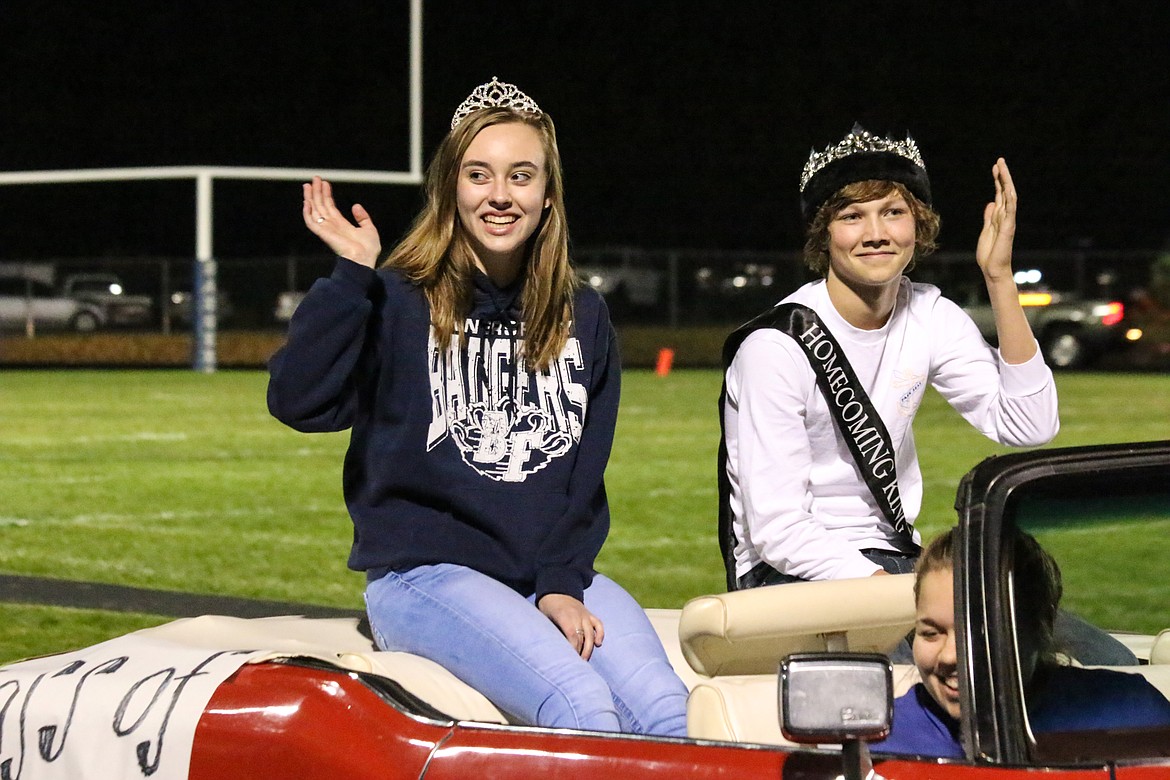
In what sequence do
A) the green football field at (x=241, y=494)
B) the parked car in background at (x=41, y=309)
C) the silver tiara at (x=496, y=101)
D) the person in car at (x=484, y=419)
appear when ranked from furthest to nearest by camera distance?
the parked car in background at (x=41, y=309) < the green football field at (x=241, y=494) < the silver tiara at (x=496, y=101) < the person in car at (x=484, y=419)

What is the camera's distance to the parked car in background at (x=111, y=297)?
111 ft

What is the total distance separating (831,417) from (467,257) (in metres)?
0.87

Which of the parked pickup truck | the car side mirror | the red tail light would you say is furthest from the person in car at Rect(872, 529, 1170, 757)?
the red tail light

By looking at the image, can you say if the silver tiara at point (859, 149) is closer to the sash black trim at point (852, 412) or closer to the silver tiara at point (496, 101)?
the sash black trim at point (852, 412)

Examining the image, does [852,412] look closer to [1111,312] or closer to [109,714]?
[109,714]

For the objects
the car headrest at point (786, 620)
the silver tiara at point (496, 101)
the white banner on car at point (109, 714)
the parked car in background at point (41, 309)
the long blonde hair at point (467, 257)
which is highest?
the silver tiara at point (496, 101)

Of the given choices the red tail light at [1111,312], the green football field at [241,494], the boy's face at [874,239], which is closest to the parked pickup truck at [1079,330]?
the red tail light at [1111,312]

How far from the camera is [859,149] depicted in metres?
3.84

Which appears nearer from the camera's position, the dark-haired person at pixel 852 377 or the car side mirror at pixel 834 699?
the car side mirror at pixel 834 699

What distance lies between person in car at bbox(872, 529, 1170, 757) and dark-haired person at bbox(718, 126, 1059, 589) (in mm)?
968

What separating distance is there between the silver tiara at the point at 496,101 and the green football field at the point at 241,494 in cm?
384

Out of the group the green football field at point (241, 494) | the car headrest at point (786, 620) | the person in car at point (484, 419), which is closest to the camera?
the car headrest at point (786, 620)

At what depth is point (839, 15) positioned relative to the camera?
44125 mm

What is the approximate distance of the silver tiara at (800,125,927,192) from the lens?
3.85 metres
